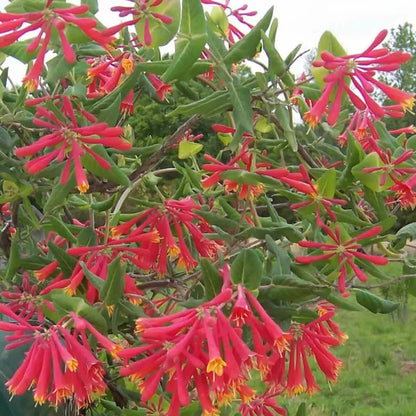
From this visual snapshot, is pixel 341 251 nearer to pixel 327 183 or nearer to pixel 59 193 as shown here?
A: pixel 327 183

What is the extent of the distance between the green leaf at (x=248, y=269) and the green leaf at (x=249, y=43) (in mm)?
277

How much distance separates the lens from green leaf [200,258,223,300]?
0.82m

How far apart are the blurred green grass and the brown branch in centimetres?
189

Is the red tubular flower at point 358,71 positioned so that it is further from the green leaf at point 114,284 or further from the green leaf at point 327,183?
the green leaf at point 114,284

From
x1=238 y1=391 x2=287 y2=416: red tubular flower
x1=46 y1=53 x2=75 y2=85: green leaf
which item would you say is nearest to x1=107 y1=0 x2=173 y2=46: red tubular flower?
x1=46 y1=53 x2=75 y2=85: green leaf

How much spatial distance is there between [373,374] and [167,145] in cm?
313

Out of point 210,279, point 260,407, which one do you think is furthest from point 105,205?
point 260,407

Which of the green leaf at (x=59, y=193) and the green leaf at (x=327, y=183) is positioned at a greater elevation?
the green leaf at (x=59, y=193)

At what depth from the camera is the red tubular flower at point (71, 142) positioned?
0.84 m

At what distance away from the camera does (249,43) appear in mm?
906

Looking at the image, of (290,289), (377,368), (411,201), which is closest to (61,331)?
(290,289)

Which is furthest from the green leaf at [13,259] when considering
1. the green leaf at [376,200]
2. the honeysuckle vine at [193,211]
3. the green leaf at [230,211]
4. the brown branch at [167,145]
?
the green leaf at [376,200]

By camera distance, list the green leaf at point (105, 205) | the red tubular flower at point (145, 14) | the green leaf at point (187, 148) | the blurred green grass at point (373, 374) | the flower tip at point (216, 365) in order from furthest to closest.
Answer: the blurred green grass at point (373, 374)
the green leaf at point (187, 148)
the green leaf at point (105, 205)
the red tubular flower at point (145, 14)
the flower tip at point (216, 365)

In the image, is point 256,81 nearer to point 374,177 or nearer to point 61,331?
point 374,177
